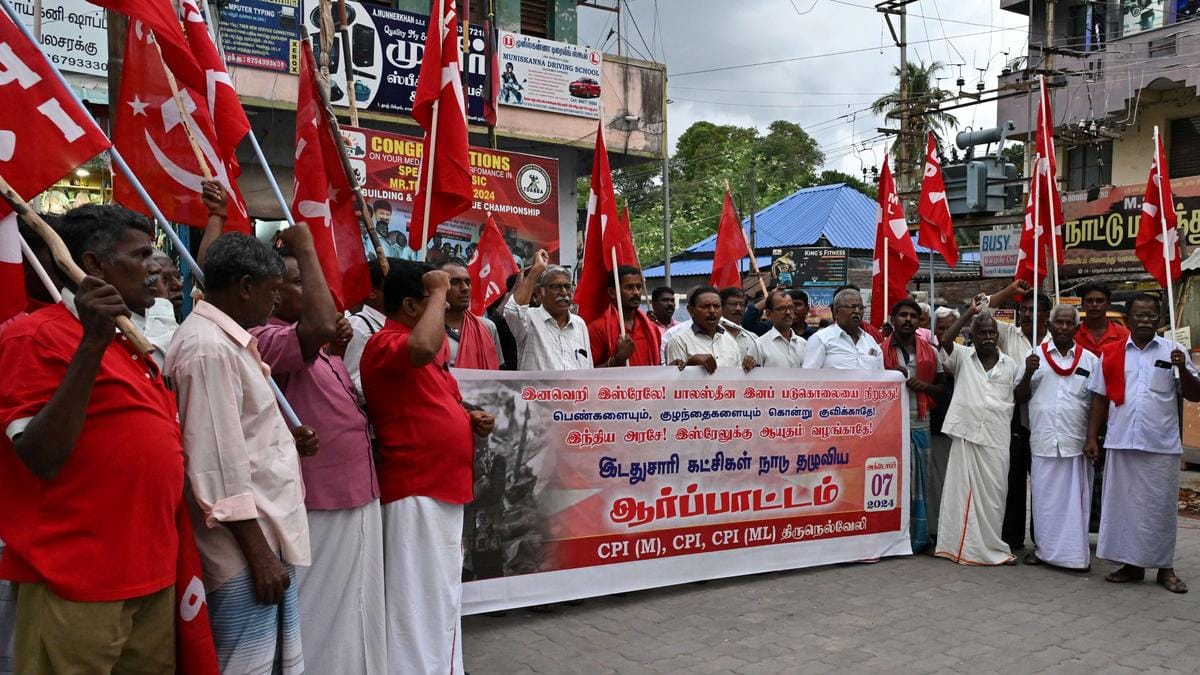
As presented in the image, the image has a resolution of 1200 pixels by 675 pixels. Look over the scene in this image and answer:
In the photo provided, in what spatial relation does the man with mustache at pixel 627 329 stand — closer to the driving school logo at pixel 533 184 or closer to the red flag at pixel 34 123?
the red flag at pixel 34 123

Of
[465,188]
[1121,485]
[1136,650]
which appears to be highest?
[465,188]

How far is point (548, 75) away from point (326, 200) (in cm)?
1229

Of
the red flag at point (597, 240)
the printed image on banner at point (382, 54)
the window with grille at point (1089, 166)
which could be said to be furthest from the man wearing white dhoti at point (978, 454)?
the window with grille at point (1089, 166)

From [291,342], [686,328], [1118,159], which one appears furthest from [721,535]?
[1118,159]

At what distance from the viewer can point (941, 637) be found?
189 inches

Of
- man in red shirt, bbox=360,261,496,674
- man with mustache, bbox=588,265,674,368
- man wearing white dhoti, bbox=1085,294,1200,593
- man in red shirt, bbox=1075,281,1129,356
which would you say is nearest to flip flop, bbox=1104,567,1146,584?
man wearing white dhoti, bbox=1085,294,1200,593

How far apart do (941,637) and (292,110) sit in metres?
11.6

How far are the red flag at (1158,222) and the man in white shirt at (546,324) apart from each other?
4384 millimetres

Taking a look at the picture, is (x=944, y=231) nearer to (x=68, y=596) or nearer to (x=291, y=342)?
(x=291, y=342)

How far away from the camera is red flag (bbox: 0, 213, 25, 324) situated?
248cm

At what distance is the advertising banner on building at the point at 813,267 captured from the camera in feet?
83.5

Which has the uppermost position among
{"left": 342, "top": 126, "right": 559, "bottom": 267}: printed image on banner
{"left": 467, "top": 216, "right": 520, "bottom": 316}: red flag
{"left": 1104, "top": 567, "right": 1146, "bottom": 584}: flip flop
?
{"left": 342, "top": 126, "right": 559, "bottom": 267}: printed image on banner

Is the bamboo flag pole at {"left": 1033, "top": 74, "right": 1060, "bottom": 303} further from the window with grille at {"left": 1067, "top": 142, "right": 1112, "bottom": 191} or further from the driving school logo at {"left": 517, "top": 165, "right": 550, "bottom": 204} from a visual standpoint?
the window with grille at {"left": 1067, "top": 142, "right": 1112, "bottom": 191}

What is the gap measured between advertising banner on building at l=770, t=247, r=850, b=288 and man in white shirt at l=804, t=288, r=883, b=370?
741 inches
